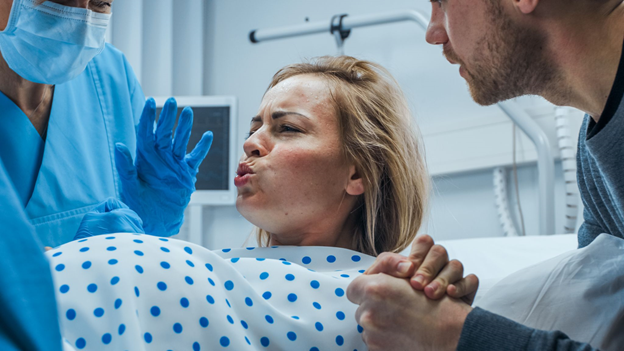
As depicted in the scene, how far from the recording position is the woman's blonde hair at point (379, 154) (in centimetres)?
128

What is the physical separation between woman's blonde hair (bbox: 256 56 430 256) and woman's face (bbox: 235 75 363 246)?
0.03m

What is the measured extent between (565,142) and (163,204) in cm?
164

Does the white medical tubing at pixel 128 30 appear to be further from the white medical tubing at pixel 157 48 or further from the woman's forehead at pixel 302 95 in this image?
the woman's forehead at pixel 302 95

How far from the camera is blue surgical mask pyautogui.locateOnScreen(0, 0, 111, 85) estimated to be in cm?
124

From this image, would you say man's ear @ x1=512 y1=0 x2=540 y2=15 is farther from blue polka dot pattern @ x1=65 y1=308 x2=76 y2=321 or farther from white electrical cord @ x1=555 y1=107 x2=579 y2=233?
white electrical cord @ x1=555 y1=107 x2=579 y2=233

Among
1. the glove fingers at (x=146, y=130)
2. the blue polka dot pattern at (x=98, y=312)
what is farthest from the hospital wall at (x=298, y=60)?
the blue polka dot pattern at (x=98, y=312)

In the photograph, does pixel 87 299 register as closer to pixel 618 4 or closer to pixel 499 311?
Result: pixel 499 311

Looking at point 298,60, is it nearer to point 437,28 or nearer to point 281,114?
point 281,114

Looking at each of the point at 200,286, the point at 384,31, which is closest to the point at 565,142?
the point at 384,31

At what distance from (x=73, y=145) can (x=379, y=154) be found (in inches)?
31.2

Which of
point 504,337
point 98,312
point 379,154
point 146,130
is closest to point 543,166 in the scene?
point 379,154

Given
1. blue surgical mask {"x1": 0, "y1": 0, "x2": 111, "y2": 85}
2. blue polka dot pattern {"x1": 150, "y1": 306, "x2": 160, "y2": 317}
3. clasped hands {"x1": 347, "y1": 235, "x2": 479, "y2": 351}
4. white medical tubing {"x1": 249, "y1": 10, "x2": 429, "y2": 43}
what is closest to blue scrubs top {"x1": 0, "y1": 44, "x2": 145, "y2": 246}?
blue surgical mask {"x1": 0, "y1": 0, "x2": 111, "y2": 85}

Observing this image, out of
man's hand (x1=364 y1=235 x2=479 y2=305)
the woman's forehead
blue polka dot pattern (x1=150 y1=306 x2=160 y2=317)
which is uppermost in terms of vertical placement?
the woman's forehead

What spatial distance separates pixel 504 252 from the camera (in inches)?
70.6
